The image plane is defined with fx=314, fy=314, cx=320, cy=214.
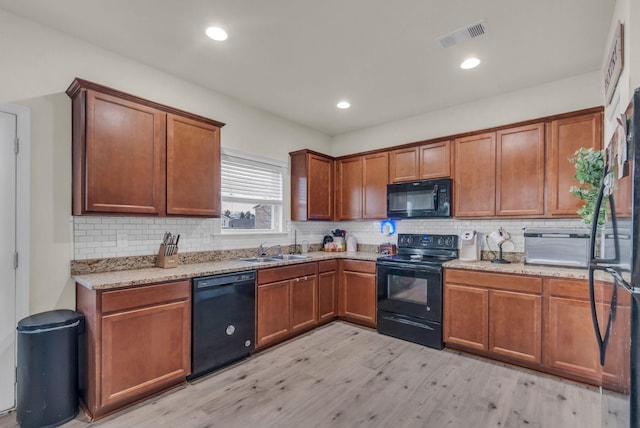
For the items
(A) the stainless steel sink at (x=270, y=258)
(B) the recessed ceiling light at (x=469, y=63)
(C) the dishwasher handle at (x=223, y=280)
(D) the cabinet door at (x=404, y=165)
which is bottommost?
(C) the dishwasher handle at (x=223, y=280)

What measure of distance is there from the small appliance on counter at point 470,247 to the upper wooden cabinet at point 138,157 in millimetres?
2758

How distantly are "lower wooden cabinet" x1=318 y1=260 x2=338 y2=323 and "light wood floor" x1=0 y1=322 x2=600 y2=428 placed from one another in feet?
2.66

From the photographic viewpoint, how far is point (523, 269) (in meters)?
2.94

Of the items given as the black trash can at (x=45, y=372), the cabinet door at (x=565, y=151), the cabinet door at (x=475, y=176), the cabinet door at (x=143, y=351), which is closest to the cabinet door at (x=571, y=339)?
the cabinet door at (x=565, y=151)

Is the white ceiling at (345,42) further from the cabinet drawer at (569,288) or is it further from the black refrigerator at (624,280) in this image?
the cabinet drawer at (569,288)

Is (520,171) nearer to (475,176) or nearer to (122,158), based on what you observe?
(475,176)

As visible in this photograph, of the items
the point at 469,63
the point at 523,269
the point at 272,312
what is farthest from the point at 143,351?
the point at 469,63

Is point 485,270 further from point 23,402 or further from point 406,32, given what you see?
point 23,402

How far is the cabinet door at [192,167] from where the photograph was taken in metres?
2.83

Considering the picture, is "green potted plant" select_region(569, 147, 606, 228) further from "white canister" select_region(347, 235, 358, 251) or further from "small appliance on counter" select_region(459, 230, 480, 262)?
"white canister" select_region(347, 235, 358, 251)

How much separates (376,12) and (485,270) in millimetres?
2473

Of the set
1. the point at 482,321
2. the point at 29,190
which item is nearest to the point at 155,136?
the point at 29,190

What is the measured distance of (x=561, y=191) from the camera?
299 centimetres

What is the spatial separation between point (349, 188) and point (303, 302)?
1848mm
